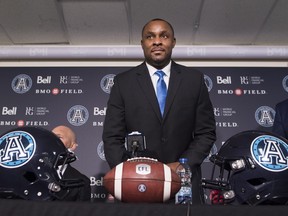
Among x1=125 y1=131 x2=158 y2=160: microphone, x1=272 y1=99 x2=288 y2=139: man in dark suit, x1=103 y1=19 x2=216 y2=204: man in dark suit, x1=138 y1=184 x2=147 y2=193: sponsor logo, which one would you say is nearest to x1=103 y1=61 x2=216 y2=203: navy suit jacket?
x1=103 y1=19 x2=216 y2=204: man in dark suit

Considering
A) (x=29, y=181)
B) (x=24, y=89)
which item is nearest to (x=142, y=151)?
(x=29, y=181)

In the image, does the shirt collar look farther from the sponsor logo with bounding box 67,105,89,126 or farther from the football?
the sponsor logo with bounding box 67,105,89,126

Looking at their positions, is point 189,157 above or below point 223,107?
below

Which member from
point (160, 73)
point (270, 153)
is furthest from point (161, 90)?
point (270, 153)

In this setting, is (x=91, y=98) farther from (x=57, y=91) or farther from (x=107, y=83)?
(x=57, y=91)

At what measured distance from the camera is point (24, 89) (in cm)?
319

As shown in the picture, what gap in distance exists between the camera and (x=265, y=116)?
3.09 meters

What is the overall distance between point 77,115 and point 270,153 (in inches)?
84.2

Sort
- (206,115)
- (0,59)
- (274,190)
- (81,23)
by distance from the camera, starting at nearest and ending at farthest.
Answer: (274,190), (206,115), (81,23), (0,59)

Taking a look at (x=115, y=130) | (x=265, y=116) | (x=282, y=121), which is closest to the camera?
(x=115, y=130)

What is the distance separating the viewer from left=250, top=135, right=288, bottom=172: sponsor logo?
3.84ft

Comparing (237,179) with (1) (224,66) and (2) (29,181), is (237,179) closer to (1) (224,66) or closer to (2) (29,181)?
(2) (29,181)

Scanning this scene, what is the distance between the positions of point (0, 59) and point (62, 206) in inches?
108

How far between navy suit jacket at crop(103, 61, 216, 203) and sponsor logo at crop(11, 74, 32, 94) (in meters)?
1.80
